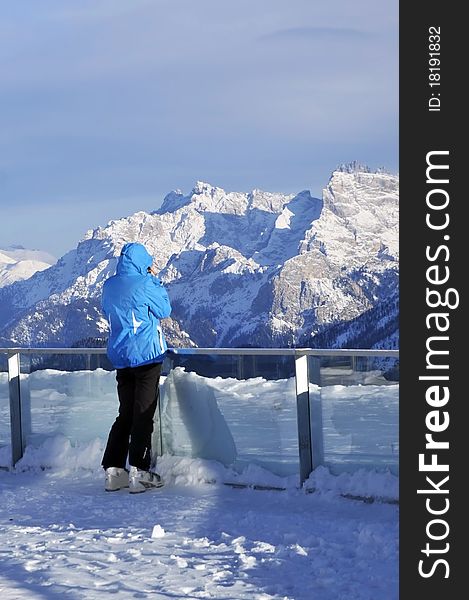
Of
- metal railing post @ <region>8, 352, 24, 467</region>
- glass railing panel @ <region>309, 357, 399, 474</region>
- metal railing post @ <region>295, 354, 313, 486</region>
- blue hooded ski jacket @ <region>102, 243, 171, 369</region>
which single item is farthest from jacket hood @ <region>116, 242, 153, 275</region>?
metal railing post @ <region>8, 352, 24, 467</region>

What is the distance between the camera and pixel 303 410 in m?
7.00

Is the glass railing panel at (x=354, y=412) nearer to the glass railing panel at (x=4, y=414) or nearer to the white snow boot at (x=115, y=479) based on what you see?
the white snow boot at (x=115, y=479)

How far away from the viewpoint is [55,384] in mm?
8664

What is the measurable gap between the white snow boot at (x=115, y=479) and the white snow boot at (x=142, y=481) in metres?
0.08

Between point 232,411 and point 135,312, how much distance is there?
38.1 inches

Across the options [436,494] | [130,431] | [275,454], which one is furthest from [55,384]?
[436,494]

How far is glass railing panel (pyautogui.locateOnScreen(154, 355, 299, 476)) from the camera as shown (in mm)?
7109

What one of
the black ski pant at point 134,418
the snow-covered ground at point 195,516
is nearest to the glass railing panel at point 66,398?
the snow-covered ground at point 195,516

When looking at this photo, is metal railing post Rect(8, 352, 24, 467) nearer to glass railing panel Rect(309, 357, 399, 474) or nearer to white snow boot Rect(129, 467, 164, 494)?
white snow boot Rect(129, 467, 164, 494)

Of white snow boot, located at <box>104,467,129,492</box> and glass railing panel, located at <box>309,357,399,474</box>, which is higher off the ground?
glass railing panel, located at <box>309,357,399,474</box>

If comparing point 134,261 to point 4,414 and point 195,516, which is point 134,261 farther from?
point 4,414

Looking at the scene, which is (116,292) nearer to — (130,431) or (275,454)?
(130,431)

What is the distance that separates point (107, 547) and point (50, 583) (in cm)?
79

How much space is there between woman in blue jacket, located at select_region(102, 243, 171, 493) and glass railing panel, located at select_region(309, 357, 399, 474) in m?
1.16
